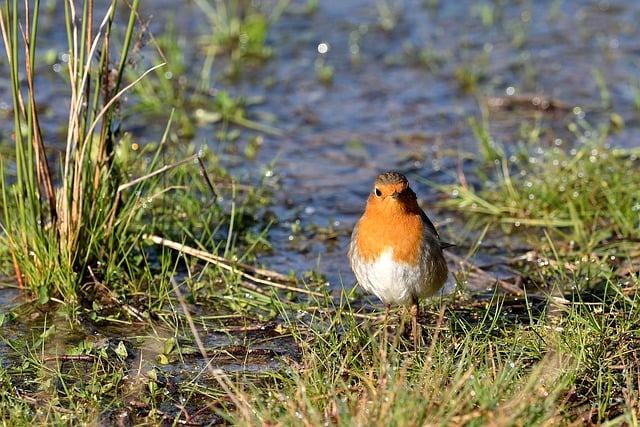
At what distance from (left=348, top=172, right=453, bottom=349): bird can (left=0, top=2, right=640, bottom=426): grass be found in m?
0.17

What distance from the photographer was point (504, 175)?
6973 millimetres

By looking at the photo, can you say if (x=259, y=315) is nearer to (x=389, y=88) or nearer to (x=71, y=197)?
(x=71, y=197)

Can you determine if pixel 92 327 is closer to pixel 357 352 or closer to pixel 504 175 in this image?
pixel 357 352

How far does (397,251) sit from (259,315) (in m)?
0.85

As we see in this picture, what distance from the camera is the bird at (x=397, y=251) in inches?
188

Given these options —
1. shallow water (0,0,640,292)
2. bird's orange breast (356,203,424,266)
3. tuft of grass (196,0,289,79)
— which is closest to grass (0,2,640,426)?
bird's orange breast (356,203,424,266)

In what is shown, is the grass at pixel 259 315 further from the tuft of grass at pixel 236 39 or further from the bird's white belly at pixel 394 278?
the tuft of grass at pixel 236 39

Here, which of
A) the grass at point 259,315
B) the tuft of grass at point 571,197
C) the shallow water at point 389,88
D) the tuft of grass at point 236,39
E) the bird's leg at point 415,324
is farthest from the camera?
the tuft of grass at point 236,39

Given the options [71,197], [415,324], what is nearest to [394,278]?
[415,324]

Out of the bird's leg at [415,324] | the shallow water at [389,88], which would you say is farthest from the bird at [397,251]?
the shallow water at [389,88]

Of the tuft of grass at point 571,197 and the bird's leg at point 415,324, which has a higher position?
the tuft of grass at point 571,197

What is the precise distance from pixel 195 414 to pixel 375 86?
5.04 m

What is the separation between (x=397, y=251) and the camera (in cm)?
477

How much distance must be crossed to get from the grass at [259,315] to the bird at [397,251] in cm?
17
